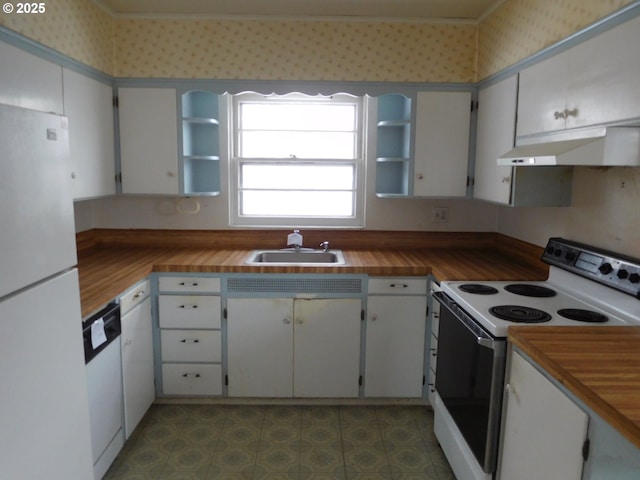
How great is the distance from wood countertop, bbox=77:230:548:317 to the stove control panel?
219 millimetres

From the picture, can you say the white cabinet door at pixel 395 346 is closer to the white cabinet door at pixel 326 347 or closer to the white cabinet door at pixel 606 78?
the white cabinet door at pixel 326 347

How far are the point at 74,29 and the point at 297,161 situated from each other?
61.4 inches

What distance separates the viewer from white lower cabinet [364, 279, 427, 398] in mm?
2768

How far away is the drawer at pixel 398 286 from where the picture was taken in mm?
2756

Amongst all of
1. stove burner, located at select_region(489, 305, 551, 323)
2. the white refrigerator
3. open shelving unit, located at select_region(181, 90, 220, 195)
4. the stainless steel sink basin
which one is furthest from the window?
the white refrigerator

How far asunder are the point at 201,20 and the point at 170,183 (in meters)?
1.06

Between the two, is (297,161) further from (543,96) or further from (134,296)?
(543,96)

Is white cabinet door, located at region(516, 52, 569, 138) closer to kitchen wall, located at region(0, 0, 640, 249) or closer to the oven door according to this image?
kitchen wall, located at region(0, 0, 640, 249)

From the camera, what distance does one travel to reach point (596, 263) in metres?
Result: 2.04

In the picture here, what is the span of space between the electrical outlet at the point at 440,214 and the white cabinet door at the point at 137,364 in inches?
79.7

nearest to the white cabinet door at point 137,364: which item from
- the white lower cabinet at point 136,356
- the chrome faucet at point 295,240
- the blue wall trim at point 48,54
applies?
the white lower cabinet at point 136,356

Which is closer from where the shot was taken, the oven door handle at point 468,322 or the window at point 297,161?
the oven door handle at point 468,322

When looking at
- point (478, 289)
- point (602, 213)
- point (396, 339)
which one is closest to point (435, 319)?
point (396, 339)

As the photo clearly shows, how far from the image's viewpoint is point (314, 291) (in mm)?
2758
